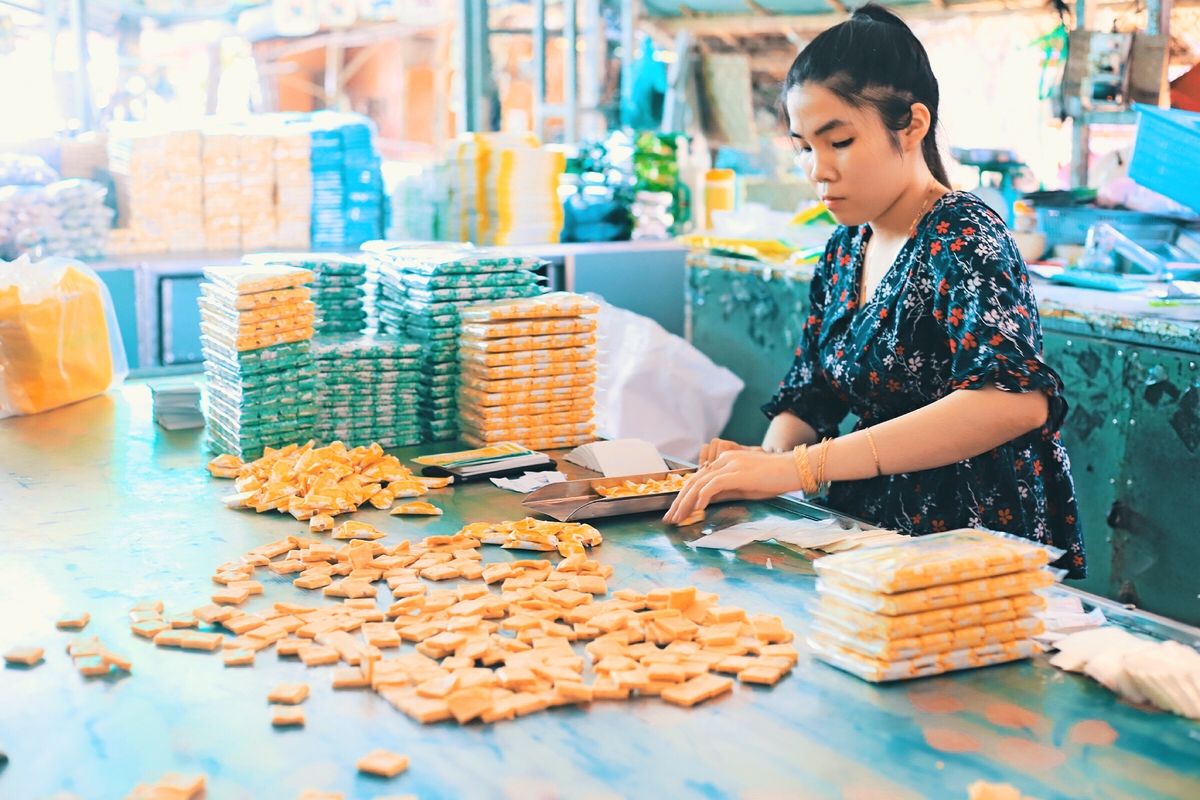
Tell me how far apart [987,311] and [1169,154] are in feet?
6.13

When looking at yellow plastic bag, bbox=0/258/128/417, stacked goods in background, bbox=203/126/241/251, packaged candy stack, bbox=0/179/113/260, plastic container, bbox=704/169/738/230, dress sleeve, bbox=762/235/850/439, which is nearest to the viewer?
dress sleeve, bbox=762/235/850/439

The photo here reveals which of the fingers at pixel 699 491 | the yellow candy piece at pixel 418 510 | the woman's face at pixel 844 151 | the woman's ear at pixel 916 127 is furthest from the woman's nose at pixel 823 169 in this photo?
the yellow candy piece at pixel 418 510

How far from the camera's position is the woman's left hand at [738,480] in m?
1.72

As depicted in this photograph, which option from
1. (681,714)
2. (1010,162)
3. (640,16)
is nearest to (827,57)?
(681,714)

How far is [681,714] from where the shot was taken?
115cm

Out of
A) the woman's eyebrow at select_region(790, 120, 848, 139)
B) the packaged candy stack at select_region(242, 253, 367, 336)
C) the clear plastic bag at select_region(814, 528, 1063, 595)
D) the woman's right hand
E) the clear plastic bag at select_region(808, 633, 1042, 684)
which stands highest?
the woman's eyebrow at select_region(790, 120, 848, 139)

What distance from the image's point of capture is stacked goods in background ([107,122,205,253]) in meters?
4.12

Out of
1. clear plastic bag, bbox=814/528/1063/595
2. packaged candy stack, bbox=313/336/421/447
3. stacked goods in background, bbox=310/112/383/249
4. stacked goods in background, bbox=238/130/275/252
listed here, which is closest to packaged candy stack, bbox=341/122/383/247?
stacked goods in background, bbox=310/112/383/249

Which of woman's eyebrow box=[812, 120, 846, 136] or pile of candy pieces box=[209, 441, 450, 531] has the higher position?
woman's eyebrow box=[812, 120, 846, 136]

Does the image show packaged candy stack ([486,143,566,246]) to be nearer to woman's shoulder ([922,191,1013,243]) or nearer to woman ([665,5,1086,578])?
woman ([665,5,1086,578])

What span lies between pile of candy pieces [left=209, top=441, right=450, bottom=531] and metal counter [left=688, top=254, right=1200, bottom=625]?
70.3 inches

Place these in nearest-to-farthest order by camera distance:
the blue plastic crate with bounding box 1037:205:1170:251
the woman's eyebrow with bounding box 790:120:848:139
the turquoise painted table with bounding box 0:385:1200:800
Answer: the turquoise painted table with bounding box 0:385:1200:800, the woman's eyebrow with bounding box 790:120:848:139, the blue plastic crate with bounding box 1037:205:1170:251

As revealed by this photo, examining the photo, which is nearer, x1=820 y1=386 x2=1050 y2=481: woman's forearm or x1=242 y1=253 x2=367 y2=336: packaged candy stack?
x1=820 y1=386 x2=1050 y2=481: woman's forearm

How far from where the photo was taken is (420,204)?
4.80 meters
